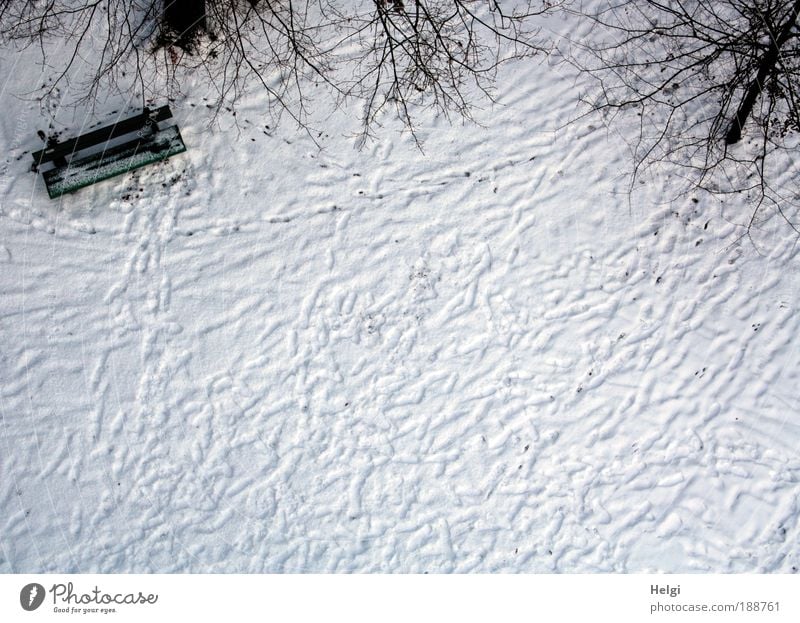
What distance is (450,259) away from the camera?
602cm

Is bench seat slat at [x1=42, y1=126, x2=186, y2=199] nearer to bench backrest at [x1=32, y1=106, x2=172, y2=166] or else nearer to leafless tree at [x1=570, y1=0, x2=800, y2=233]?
bench backrest at [x1=32, y1=106, x2=172, y2=166]

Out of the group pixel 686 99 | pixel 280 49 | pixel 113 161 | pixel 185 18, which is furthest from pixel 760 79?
pixel 113 161

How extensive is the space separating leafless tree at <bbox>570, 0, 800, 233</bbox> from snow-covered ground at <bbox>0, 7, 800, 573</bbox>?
0.25m

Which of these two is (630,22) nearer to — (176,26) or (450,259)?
(450,259)

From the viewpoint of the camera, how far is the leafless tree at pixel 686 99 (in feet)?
20.1

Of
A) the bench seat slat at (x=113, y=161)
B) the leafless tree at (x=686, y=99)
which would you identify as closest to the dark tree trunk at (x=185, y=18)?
the bench seat slat at (x=113, y=161)

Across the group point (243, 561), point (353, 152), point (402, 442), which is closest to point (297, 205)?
point (353, 152)

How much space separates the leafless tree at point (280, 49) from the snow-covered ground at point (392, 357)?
235 millimetres

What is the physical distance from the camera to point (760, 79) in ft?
17.5

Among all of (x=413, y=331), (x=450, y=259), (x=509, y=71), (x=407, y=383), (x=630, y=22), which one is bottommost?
(x=407, y=383)

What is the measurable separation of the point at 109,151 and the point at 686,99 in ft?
16.4

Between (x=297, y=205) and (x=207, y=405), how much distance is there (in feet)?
6.00
